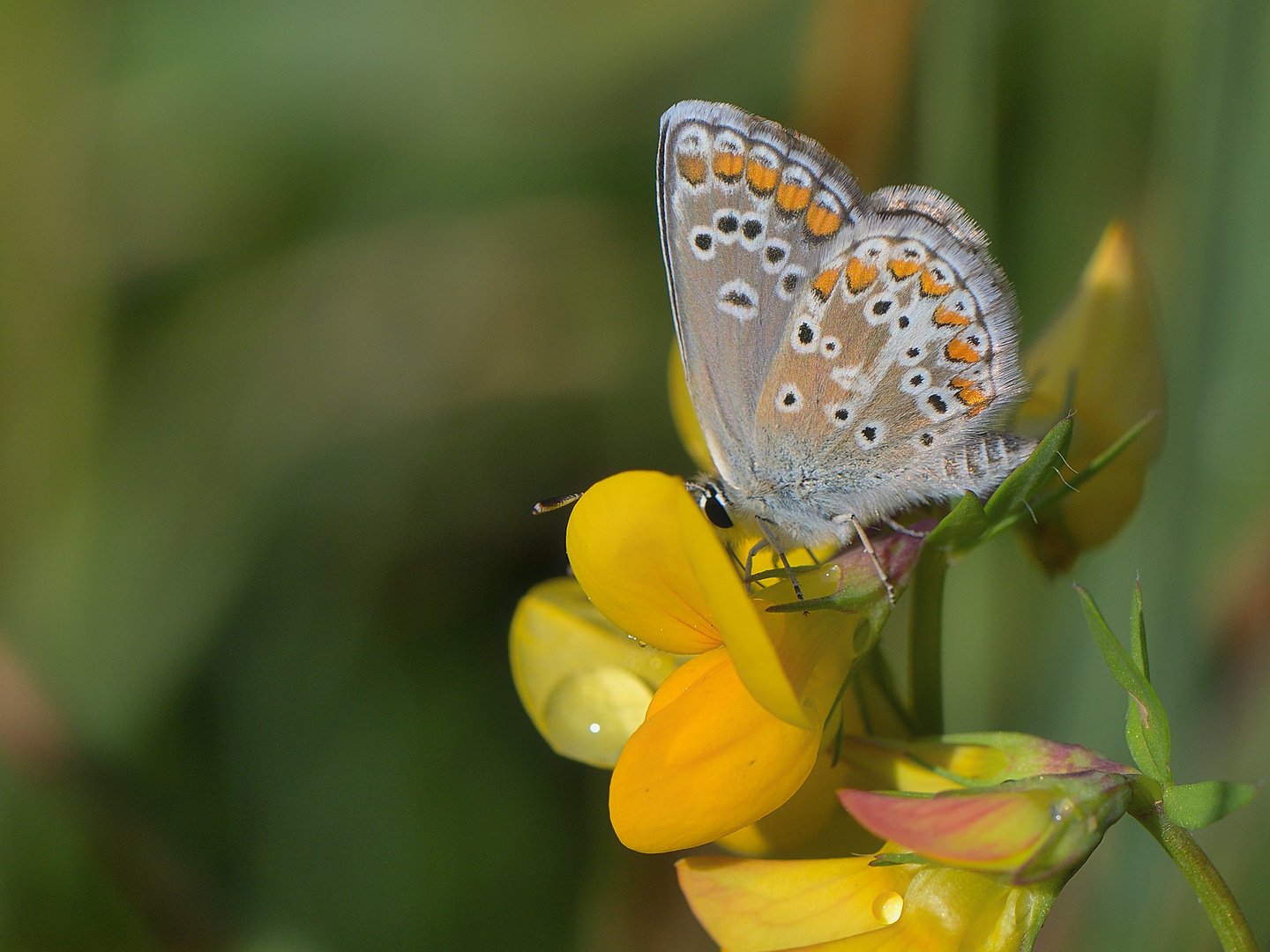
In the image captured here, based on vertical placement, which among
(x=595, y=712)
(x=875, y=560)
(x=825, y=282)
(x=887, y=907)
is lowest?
(x=887, y=907)

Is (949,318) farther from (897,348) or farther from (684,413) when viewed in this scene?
(684,413)

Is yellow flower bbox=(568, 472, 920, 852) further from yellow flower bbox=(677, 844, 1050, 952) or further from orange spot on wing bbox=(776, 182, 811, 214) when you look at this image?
orange spot on wing bbox=(776, 182, 811, 214)

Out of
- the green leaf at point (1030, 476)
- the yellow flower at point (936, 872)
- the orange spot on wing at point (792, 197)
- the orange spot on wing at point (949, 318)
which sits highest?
the orange spot on wing at point (792, 197)

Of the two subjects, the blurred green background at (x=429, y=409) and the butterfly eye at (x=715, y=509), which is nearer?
the butterfly eye at (x=715, y=509)

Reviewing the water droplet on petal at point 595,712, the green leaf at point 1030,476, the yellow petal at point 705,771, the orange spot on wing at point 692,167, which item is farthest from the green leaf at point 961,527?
the orange spot on wing at point 692,167

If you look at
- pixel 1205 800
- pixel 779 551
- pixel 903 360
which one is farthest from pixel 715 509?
pixel 1205 800

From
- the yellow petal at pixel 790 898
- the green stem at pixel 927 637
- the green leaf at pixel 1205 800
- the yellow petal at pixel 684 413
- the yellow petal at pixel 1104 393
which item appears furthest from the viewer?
the yellow petal at pixel 684 413

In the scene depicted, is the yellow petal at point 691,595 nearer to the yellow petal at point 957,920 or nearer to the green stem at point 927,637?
the green stem at point 927,637
